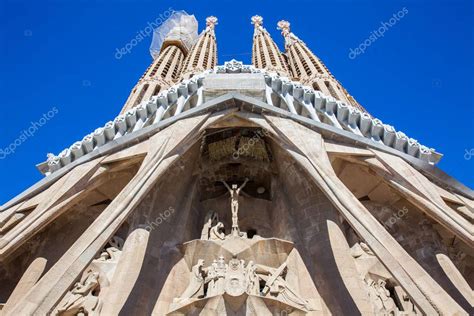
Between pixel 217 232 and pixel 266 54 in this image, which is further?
pixel 266 54

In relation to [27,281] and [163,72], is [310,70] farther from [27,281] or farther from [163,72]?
[27,281]

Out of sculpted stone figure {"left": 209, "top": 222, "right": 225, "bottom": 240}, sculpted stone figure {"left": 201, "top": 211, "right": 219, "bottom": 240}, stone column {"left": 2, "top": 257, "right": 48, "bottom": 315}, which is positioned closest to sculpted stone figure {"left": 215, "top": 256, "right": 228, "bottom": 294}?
sculpted stone figure {"left": 209, "top": 222, "right": 225, "bottom": 240}

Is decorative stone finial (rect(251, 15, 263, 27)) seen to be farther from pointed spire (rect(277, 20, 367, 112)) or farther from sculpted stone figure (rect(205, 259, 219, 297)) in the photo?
sculpted stone figure (rect(205, 259, 219, 297))

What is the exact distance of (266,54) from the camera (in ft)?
80.5

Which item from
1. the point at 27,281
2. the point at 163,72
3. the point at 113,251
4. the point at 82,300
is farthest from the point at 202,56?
the point at 82,300

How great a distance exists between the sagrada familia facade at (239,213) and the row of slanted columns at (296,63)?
1002 centimetres

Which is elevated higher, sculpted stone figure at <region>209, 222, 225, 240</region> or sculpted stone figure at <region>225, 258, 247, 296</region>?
sculpted stone figure at <region>209, 222, 225, 240</region>

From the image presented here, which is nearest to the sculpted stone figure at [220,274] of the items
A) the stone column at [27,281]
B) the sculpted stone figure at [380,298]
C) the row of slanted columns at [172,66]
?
the sculpted stone figure at [380,298]

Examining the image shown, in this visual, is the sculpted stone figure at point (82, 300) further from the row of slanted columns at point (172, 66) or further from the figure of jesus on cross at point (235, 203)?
the row of slanted columns at point (172, 66)

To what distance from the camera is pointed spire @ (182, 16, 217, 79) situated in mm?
22078

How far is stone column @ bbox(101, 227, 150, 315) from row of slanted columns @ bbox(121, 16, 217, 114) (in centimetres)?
1062

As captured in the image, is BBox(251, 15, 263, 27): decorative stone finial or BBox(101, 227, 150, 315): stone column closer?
BBox(101, 227, 150, 315): stone column

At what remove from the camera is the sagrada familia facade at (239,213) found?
6895 mm

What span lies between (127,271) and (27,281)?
1582 mm
